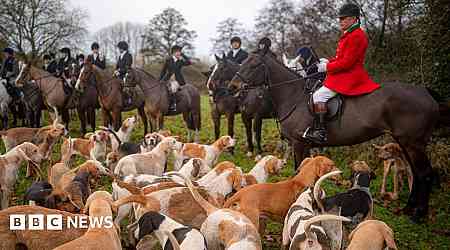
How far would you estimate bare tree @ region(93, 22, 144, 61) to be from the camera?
59.7 m

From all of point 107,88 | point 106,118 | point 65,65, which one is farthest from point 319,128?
point 65,65

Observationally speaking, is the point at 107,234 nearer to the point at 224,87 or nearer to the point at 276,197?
the point at 276,197

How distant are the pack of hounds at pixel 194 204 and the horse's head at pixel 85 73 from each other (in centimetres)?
416

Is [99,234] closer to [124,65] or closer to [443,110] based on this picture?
[443,110]

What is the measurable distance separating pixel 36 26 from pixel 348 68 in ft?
90.0

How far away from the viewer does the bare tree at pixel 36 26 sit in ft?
90.2

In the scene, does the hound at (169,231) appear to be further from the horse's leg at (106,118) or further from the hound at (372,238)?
the horse's leg at (106,118)

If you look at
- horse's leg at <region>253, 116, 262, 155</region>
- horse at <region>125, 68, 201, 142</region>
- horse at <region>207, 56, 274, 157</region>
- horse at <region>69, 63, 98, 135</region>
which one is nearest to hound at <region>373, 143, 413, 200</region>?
horse at <region>207, 56, 274, 157</region>

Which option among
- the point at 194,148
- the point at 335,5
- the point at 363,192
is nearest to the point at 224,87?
the point at 194,148

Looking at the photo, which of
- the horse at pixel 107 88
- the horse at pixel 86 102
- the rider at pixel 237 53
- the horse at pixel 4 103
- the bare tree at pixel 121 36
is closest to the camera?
the horse at pixel 107 88

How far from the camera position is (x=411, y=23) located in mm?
10641

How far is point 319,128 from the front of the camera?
6.42 metres

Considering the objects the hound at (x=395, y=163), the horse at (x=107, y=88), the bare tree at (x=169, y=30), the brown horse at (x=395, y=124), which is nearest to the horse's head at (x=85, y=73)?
the horse at (x=107, y=88)

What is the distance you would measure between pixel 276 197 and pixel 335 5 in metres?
17.9
